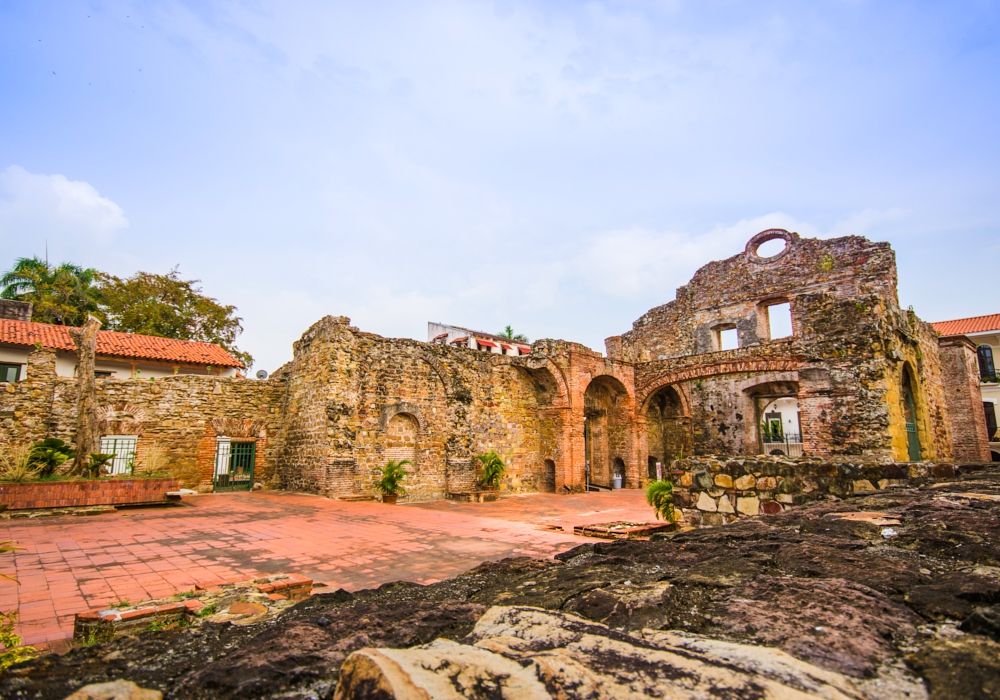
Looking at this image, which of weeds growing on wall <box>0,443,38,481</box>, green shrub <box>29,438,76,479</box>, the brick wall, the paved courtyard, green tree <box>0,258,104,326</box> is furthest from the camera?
green tree <box>0,258,104,326</box>

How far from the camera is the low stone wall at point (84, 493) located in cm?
878

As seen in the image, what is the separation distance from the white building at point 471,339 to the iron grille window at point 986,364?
73.7 ft

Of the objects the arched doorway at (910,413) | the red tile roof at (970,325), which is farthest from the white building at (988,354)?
the arched doorway at (910,413)

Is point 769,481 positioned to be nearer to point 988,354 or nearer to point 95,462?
point 95,462

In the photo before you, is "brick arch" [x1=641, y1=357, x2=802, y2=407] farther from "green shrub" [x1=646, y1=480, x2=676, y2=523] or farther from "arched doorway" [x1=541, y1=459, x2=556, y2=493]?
"green shrub" [x1=646, y1=480, x2=676, y2=523]

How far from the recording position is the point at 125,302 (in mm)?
25391

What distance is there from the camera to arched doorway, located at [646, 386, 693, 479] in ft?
66.7

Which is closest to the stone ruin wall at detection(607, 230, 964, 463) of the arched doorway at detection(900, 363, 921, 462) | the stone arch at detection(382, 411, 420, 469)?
the arched doorway at detection(900, 363, 921, 462)

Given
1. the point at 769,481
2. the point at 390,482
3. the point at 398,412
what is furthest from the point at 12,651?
the point at 398,412

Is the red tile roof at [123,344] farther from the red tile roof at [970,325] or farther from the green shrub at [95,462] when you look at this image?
the red tile roof at [970,325]

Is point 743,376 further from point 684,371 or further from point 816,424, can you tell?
point 816,424

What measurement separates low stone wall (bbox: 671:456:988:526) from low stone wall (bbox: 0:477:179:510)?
31.4 feet

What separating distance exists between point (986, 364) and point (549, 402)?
24.2 m

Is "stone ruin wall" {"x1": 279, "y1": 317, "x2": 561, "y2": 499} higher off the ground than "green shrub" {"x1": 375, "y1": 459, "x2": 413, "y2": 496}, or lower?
higher
